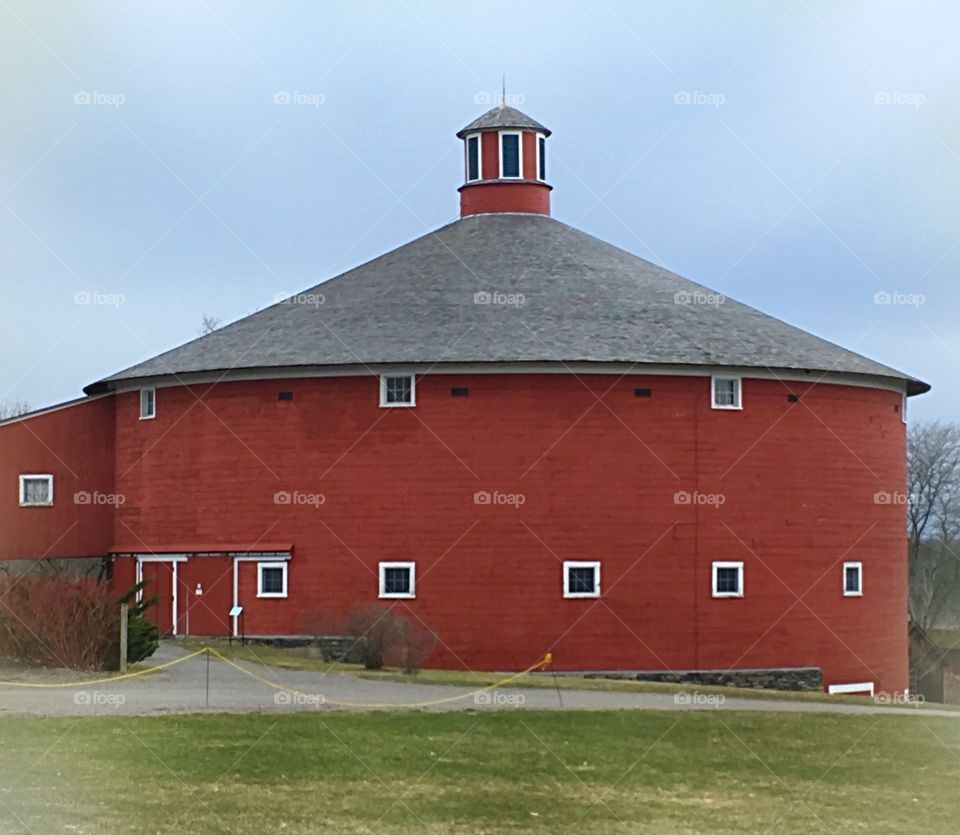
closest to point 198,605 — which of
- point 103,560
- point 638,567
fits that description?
point 103,560

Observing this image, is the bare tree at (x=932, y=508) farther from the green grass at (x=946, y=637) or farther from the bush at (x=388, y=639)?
the bush at (x=388, y=639)

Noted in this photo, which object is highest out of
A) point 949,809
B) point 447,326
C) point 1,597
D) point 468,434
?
point 447,326

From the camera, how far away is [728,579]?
33.7 metres

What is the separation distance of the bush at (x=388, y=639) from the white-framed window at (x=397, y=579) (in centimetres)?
67

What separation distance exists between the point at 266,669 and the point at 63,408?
10.6 meters

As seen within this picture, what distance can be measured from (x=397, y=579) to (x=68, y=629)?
8.08m

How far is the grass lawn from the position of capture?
52.6 feet

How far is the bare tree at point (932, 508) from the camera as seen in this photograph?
7431cm

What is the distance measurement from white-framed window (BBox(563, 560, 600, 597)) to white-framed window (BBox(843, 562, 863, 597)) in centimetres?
545

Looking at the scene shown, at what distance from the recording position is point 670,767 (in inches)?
745

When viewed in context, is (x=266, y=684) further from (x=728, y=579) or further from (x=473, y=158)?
(x=473, y=158)

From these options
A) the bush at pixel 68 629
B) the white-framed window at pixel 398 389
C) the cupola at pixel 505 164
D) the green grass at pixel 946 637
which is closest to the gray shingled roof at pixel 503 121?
the cupola at pixel 505 164

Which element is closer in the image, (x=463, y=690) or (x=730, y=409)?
(x=463, y=690)

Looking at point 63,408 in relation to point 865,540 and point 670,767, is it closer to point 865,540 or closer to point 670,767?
point 865,540
